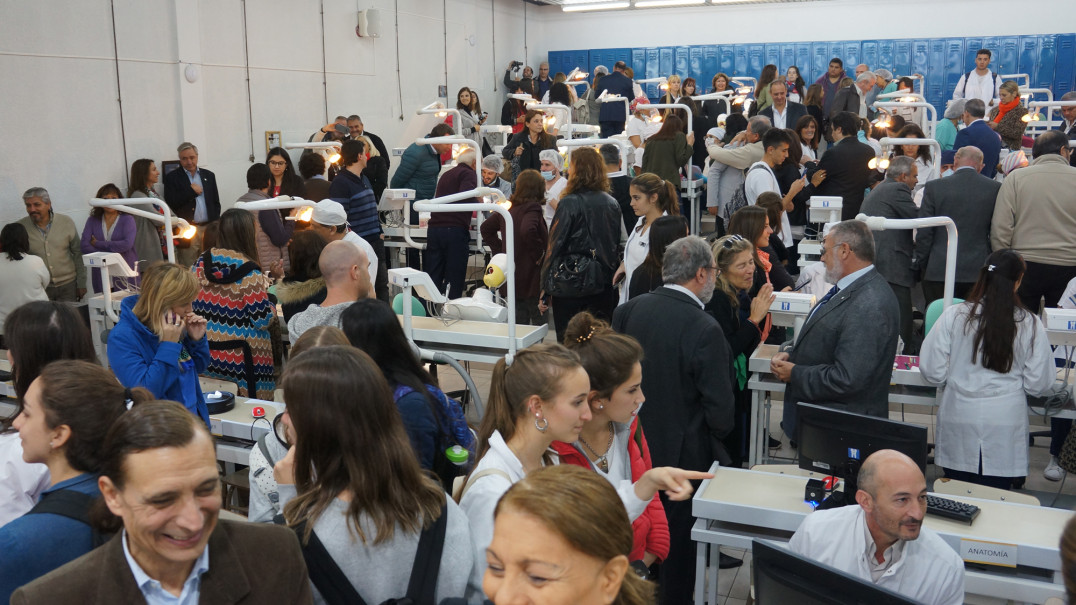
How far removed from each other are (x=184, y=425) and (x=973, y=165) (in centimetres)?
575

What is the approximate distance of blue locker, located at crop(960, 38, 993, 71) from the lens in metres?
14.9

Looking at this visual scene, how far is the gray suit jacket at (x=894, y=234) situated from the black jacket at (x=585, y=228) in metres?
1.84

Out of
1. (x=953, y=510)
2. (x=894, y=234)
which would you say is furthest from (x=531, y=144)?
(x=953, y=510)

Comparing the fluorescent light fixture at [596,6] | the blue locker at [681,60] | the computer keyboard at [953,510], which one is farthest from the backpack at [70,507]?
the blue locker at [681,60]

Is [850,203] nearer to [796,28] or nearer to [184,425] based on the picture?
[184,425]

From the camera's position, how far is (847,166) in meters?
7.53

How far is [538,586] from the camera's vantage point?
1393mm

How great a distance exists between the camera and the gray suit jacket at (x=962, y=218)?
602cm

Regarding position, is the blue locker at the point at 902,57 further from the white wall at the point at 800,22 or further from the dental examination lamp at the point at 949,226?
the dental examination lamp at the point at 949,226

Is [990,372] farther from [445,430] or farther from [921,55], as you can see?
[921,55]

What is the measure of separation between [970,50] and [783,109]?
7367mm

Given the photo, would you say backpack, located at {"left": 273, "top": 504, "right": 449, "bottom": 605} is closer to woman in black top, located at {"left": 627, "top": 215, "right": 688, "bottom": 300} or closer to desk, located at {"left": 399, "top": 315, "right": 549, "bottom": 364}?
woman in black top, located at {"left": 627, "top": 215, "right": 688, "bottom": 300}

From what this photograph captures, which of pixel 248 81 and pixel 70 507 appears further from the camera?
pixel 248 81

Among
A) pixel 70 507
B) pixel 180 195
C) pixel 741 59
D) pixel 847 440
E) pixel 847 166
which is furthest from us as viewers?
pixel 741 59
